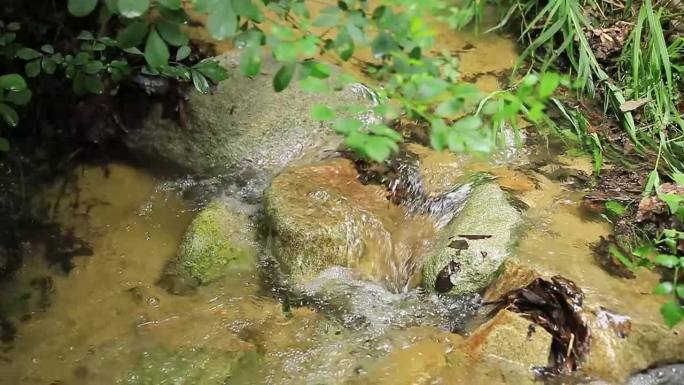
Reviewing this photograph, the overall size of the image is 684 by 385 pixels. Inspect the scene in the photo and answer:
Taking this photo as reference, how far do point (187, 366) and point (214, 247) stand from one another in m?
0.61

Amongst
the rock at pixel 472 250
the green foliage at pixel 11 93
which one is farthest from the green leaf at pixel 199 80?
the rock at pixel 472 250

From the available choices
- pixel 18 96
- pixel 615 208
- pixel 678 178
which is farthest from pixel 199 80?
pixel 678 178

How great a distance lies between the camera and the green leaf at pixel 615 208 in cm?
280

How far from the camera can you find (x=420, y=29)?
138 cm

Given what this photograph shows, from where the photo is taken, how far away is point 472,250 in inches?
105

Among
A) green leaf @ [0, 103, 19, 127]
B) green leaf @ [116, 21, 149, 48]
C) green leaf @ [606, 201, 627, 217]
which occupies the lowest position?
green leaf @ [606, 201, 627, 217]

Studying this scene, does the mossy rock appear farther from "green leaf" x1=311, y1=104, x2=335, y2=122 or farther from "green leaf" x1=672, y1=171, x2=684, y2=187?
"green leaf" x1=672, y1=171, x2=684, y2=187

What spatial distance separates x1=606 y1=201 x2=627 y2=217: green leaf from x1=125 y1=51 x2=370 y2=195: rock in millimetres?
1247

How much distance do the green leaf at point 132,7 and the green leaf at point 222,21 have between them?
0.42ft

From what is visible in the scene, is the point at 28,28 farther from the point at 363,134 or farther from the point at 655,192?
the point at 655,192

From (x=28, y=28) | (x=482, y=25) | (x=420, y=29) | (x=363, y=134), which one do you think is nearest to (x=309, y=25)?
(x=420, y=29)

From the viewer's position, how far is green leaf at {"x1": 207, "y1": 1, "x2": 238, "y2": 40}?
128cm

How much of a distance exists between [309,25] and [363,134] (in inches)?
15.8

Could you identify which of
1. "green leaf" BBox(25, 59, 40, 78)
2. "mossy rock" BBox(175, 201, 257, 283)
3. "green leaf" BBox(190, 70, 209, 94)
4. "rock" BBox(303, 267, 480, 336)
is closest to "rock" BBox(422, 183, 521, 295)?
"rock" BBox(303, 267, 480, 336)
